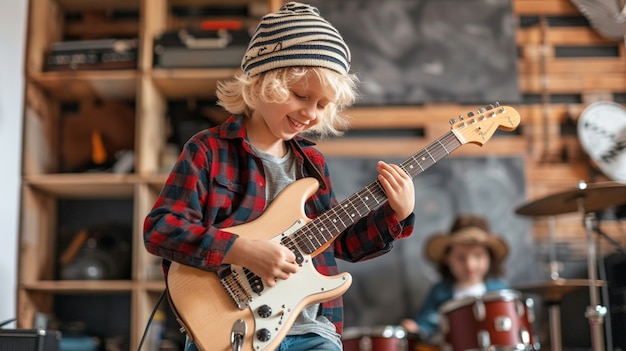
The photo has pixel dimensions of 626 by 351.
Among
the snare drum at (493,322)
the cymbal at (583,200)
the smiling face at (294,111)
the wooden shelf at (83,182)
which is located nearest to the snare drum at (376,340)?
the snare drum at (493,322)

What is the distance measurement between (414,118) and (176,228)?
242 cm

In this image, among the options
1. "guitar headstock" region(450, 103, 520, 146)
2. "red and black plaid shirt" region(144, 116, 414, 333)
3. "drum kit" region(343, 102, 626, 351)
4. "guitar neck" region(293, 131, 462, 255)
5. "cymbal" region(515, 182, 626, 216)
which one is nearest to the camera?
"red and black plaid shirt" region(144, 116, 414, 333)

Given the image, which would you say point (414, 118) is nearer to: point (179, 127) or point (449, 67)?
point (449, 67)

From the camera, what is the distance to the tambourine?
3637 mm

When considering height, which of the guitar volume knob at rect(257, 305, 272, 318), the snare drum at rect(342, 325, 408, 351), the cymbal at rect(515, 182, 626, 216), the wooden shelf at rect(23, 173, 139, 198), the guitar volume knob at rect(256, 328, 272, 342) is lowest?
the snare drum at rect(342, 325, 408, 351)

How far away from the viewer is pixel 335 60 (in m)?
1.65

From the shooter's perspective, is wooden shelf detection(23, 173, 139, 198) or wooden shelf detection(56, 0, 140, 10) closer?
wooden shelf detection(23, 173, 139, 198)

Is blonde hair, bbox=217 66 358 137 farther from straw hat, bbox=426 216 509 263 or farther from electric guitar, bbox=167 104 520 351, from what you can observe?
straw hat, bbox=426 216 509 263

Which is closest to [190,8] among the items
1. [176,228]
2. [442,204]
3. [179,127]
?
[179,127]

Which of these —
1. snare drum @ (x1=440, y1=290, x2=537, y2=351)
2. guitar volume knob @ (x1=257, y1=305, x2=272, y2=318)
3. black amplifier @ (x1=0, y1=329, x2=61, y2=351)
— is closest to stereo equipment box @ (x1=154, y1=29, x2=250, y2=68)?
snare drum @ (x1=440, y1=290, x2=537, y2=351)

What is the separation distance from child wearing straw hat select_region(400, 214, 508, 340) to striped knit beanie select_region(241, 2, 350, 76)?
1.91 meters

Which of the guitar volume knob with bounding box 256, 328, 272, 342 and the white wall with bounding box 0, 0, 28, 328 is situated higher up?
the white wall with bounding box 0, 0, 28, 328

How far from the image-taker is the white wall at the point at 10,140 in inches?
125

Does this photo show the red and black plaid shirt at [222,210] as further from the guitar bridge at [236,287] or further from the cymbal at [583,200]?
the cymbal at [583,200]
